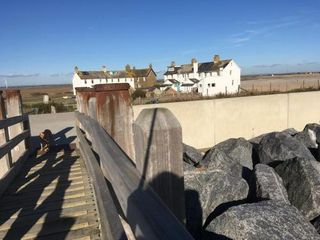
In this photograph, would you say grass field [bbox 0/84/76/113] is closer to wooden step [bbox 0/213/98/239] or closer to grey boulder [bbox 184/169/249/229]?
grey boulder [bbox 184/169/249/229]

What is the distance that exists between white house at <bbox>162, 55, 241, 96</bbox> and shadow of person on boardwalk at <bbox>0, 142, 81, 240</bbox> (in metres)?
38.9

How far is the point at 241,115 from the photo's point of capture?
1231 cm

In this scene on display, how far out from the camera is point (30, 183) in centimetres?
516

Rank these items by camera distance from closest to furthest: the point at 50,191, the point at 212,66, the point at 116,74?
1. the point at 50,191
2. the point at 212,66
3. the point at 116,74

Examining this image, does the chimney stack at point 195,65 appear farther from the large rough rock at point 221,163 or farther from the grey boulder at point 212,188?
the grey boulder at point 212,188

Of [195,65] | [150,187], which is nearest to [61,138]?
[150,187]

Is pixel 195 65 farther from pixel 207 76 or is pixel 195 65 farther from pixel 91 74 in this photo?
pixel 91 74

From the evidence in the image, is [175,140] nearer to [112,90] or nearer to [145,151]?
[145,151]

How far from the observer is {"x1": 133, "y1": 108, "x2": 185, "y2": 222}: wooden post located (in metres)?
1.33

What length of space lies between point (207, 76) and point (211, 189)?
52160mm

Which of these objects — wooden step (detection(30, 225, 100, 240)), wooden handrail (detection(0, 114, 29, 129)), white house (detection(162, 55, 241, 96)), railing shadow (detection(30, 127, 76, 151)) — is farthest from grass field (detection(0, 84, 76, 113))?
wooden step (detection(30, 225, 100, 240))

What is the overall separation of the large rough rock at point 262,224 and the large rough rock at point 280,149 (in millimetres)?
3756

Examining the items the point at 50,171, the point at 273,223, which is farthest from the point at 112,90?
the point at 50,171

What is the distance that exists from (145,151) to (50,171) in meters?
4.99
